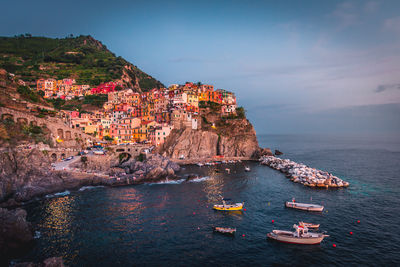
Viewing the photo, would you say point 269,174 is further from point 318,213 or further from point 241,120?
point 241,120

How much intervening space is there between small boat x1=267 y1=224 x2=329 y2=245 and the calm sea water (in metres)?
0.68

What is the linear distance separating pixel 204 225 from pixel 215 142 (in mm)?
58215

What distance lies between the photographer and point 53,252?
23.5 metres

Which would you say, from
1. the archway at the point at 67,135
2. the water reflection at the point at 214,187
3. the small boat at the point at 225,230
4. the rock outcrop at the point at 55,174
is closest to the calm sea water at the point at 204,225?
the water reflection at the point at 214,187

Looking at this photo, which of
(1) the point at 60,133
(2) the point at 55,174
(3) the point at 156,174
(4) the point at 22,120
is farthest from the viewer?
(1) the point at 60,133

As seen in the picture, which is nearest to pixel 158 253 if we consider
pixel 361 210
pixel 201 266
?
pixel 201 266

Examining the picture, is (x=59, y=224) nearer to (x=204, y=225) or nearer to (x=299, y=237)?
(x=204, y=225)

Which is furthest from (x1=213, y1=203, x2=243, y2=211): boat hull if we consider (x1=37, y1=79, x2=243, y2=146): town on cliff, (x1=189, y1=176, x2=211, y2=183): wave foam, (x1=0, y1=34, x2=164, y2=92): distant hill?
(x1=0, y1=34, x2=164, y2=92): distant hill

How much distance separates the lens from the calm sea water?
23.2 meters

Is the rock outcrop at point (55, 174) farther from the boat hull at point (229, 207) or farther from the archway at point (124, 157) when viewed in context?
the boat hull at point (229, 207)

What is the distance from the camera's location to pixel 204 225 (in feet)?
101

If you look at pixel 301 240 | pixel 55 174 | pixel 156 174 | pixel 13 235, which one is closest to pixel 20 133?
pixel 55 174

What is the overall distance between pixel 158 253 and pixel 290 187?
121 ft

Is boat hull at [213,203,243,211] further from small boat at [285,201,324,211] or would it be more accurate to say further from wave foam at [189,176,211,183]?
wave foam at [189,176,211,183]
